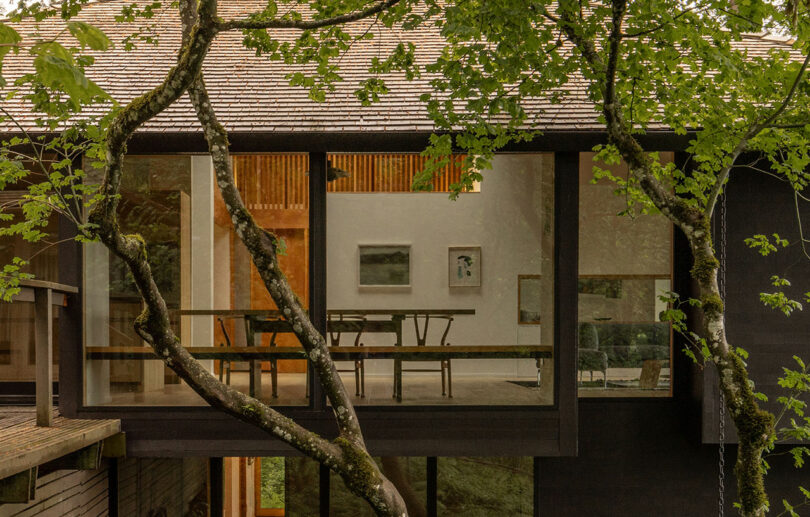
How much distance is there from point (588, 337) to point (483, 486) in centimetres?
169

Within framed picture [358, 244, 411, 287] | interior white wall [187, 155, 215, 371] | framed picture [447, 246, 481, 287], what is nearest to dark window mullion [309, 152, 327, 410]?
framed picture [358, 244, 411, 287]

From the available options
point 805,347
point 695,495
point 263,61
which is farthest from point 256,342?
point 805,347

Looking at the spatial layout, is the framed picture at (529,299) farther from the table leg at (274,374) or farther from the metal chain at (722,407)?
the table leg at (274,374)

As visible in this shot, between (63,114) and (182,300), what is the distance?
7.59ft

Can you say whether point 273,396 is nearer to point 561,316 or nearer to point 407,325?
point 407,325

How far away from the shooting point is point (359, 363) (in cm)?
585

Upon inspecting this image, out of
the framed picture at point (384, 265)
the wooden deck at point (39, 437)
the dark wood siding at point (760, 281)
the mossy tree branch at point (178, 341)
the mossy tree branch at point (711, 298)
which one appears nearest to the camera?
the mossy tree branch at point (178, 341)

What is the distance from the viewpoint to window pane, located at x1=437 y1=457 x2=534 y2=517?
245 inches

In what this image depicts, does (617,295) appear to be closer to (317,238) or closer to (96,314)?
(317,238)

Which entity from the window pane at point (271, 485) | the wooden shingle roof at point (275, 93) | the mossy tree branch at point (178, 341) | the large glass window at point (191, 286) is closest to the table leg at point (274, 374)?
the large glass window at point (191, 286)

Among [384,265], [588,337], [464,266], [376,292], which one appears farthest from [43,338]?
[588,337]

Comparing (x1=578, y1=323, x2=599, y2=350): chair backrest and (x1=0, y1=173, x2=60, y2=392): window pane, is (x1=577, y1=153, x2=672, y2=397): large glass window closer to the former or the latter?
(x1=578, y1=323, x2=599, y2=350): chair backrest

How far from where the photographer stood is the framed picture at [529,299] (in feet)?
19.1

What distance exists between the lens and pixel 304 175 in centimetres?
596
